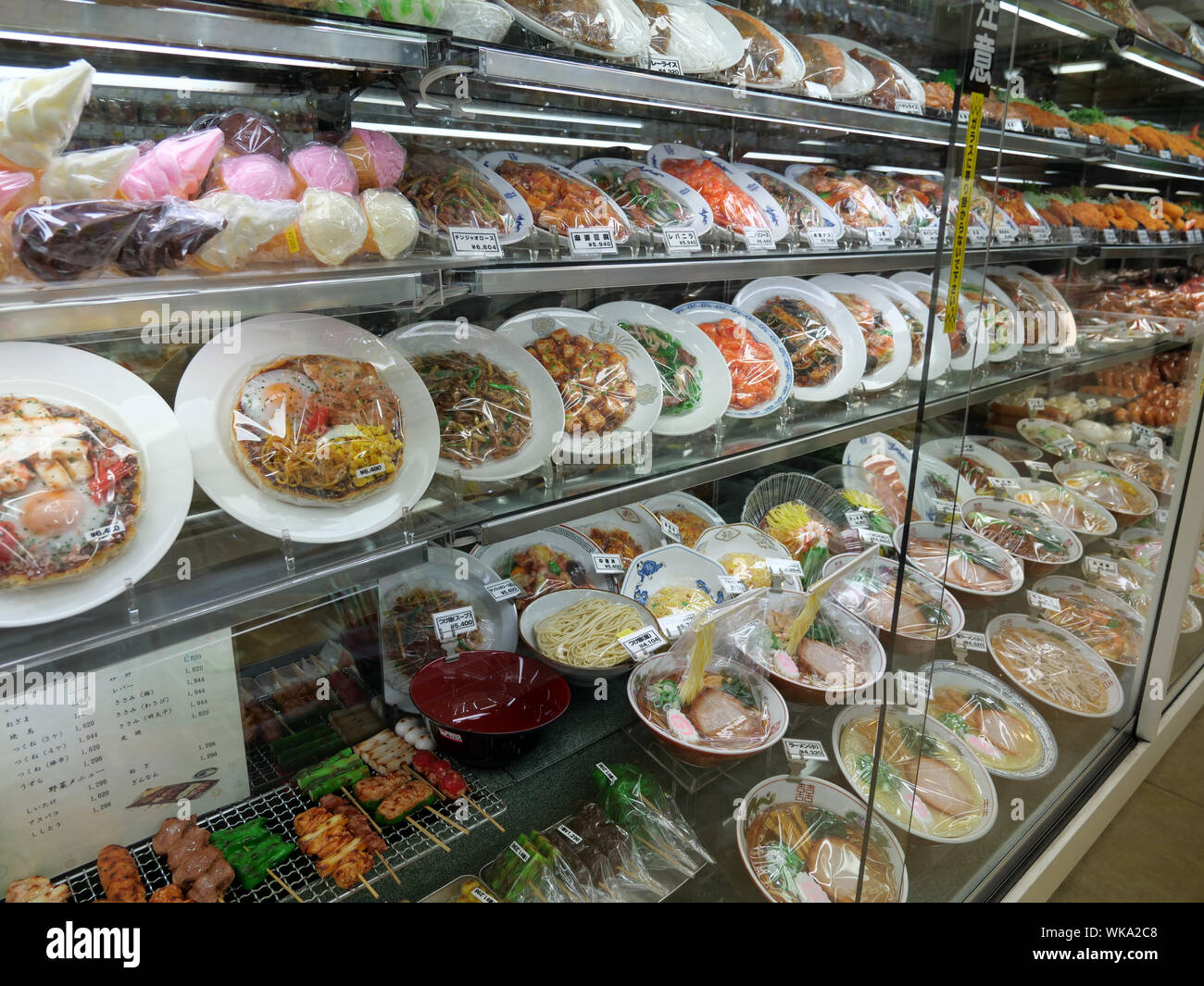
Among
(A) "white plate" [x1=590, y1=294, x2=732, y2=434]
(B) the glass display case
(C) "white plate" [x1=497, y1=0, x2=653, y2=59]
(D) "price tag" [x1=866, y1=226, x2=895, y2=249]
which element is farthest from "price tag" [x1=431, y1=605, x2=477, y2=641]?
(D) "price tag" [x1=866, y1=226, x2=895, y2=249]

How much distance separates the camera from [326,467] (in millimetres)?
1275

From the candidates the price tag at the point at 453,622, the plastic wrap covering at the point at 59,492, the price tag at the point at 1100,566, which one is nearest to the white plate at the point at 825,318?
the price tag at the point at 453,622

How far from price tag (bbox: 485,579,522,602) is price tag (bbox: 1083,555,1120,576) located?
6.81 ft

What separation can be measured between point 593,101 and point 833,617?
4.92 feet

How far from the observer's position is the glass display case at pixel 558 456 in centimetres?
108

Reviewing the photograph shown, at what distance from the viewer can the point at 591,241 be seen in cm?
162

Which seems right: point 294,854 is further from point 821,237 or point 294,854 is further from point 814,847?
point 821,237

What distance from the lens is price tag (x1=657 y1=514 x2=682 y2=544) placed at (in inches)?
91.0

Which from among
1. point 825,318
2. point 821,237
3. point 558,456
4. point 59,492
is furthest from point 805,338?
point 59,492

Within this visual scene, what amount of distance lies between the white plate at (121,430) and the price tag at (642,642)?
40.1 inches
